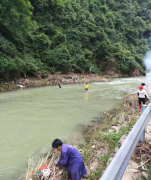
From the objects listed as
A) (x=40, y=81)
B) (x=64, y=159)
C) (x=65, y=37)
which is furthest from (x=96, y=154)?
(x=65, y=37)

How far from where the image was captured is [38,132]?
5.60 m

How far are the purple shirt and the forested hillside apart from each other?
1255 cm

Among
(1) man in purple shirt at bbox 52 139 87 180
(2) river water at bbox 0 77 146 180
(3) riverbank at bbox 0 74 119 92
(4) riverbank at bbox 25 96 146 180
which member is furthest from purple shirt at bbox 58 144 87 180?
(3) riverbank at bbox 0 74 119 92

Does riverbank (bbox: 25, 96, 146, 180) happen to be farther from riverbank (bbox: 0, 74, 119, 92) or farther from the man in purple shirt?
riverbank (bbox: 0, 74, 119, 92)

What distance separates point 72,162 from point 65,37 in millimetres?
26889

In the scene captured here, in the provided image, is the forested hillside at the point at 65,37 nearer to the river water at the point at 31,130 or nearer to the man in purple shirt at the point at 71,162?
the river water at the point at 31,130

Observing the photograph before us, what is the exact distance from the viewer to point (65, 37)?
2720cm

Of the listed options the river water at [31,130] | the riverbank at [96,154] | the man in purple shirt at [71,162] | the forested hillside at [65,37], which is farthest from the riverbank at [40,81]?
the man in purple shirt at [71,162]

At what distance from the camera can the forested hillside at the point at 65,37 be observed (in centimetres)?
1536

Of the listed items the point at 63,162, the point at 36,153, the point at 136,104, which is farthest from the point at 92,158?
the point at 136,104

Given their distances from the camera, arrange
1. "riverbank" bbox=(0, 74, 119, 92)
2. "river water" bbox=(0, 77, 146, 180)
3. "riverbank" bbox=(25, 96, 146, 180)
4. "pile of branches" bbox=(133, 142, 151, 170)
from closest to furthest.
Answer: "pile of branches" bbox=(133, 142, 151, 170), "riverbank" bbox=(25, 96, 146, 180), "river water" bbox=(0, 77, 146, 180), "riverbank" bbox=(0, 74, 119, 92)

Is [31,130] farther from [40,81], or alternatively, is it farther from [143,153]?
[40,81]

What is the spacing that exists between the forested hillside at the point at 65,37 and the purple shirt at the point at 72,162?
12.5 m

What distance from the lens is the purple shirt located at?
108 inches
